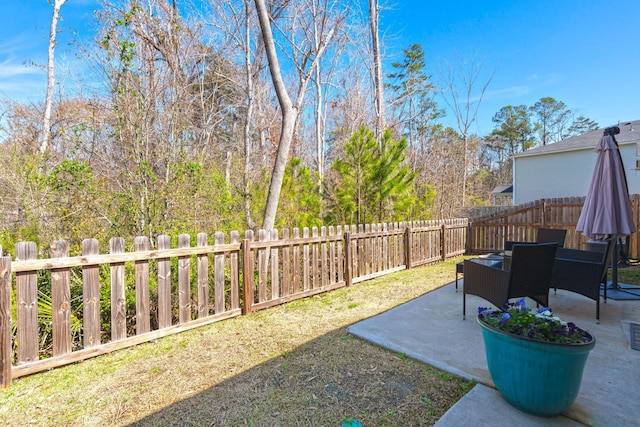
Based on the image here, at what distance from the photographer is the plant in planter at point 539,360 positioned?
1.72m

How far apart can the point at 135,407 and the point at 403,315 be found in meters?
2.74

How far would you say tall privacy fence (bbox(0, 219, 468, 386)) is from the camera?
7.84 feet

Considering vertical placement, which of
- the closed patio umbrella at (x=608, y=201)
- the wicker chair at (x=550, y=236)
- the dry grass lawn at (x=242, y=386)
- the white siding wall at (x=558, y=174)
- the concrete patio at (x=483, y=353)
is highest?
the white siding wall at (x=558, y=174)

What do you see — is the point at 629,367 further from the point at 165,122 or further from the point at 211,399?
the point at 165,122

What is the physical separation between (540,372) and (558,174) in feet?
52.8

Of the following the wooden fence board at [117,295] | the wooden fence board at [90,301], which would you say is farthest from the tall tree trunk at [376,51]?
the wooden fence board at [90,301]

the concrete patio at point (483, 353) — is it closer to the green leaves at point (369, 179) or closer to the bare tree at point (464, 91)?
the green leaves at point (369, 179)

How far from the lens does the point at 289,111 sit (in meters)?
5.36

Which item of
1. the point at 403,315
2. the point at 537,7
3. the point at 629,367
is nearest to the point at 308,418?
the point at 403,315

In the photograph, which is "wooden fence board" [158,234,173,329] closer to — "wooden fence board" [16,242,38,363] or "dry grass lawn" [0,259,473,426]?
"dry grass lawn" [0,259,473,426]

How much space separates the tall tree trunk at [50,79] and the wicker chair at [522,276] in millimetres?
9751

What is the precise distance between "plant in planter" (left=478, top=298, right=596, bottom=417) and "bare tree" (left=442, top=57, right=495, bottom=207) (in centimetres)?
1528

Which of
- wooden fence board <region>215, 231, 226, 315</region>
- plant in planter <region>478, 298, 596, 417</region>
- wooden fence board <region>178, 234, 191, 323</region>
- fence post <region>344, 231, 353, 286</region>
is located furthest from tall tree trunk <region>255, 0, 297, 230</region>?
plant in planter <region>478, 298, 596, 417</region>

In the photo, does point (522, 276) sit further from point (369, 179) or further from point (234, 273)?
point (369, 179)
